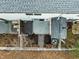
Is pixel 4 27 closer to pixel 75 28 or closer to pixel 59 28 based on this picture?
pixel 59 28

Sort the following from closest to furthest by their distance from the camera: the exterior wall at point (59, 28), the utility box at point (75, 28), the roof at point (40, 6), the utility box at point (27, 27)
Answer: the exterior wall at point (59, 28) < the utility box at point (75, 28) < the utility box at point (27, 27) < the roof at point (40, 6)

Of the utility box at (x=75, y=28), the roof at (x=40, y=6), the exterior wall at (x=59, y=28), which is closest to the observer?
the exterior wall at (x=59, y=28)

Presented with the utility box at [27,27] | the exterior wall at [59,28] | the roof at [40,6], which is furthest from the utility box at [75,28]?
the utility box at [27,27]

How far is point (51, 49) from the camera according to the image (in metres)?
15.5

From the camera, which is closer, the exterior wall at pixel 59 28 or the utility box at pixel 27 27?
the exterior wall at pixel 59 28

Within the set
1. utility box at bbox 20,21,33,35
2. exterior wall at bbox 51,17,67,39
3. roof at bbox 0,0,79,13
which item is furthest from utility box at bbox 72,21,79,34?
utility box at bbox 20,21,33,35

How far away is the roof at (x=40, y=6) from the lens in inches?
680

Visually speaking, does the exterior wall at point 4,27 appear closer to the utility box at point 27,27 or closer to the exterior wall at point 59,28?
the utility box at point 27,27

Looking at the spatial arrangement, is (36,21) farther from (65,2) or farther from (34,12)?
(65,2)

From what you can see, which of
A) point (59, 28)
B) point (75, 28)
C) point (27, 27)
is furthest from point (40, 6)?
point (75, 28)

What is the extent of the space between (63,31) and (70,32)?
43cm

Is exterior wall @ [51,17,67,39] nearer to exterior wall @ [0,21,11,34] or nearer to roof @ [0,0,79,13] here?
roof @ [0,0,79,13]

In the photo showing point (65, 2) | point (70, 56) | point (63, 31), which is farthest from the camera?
point (65, 2)

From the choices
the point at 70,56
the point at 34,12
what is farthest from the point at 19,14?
the point at 70,56
